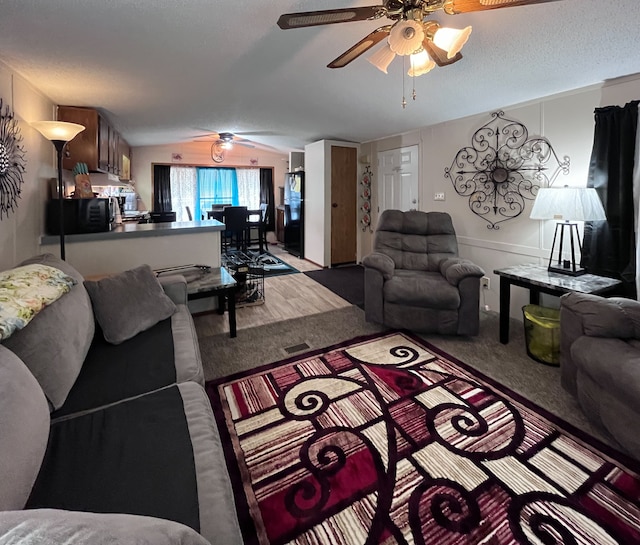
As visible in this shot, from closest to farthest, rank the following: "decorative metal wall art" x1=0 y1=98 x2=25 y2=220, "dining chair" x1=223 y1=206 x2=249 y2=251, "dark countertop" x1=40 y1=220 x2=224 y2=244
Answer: "decorative metal wall art" x1=0 y1=98 x2=25 y2=220, "dark countertop" x1=40 y1=220 x2=224 y2=244, "dining chair" x1=223 y1=206 x2=249 y2=251

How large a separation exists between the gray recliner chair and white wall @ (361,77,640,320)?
17.3 inches

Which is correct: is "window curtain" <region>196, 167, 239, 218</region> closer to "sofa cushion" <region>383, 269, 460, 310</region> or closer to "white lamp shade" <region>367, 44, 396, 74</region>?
"sofa cushion" <region>383, 269, 460, 310</region>

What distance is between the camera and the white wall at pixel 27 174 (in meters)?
2.15

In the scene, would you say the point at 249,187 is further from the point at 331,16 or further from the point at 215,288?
the point at 331,16

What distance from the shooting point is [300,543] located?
119 centimetres

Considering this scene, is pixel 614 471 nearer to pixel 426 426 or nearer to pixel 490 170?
pixel 426 426

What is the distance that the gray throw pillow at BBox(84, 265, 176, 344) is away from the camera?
1.87 meters

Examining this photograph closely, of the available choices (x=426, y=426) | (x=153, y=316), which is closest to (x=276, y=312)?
(x=153, y=316)

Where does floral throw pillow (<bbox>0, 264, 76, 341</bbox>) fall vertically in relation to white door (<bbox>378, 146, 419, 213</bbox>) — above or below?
below

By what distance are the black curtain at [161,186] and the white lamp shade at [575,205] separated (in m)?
6.90

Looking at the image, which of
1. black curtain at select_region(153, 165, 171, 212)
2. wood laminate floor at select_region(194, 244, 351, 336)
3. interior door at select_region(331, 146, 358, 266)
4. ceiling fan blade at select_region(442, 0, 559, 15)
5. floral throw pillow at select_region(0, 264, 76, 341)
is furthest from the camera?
black curtain at select_region(153, 165, 171, 212)

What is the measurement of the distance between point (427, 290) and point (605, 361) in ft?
4.26

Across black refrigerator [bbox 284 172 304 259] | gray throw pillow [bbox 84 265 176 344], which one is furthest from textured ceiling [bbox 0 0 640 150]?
black refrigerator [bbox 284 172 304 259]

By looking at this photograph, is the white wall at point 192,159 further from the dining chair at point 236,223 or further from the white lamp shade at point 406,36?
the white lamp shade at point 406,36
